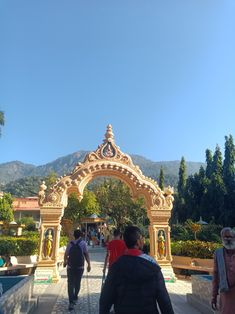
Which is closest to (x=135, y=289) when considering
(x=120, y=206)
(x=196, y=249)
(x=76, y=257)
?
(x=76, y=257)

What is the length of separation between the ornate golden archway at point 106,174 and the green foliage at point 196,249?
217 centimetres

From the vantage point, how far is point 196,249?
46.3 ft

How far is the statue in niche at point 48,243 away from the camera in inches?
468

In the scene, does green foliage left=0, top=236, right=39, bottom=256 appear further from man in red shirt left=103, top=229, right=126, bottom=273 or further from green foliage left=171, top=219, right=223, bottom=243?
man in red shirt left=103, top=229, right=126, bottom=273

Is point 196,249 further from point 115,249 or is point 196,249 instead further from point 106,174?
point 115,249

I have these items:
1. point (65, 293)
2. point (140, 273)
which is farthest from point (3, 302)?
point (65, 293)

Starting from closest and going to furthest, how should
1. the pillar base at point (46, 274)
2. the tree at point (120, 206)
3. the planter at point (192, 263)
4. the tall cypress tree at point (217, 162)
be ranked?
the pillar base at point (46, 274)
the planter at point (192, 263)
the tall cypress tree at point (217, 162)
the tree at point (120, 206)

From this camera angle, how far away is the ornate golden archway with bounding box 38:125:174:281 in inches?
476

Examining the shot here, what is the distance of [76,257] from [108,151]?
6149 millimetres

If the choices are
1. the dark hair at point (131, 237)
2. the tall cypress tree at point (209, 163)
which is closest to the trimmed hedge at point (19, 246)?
the dark hair at point (131, 237)

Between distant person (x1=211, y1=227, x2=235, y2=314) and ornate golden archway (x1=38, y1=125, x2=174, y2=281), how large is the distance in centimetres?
840

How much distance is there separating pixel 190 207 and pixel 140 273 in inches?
1107

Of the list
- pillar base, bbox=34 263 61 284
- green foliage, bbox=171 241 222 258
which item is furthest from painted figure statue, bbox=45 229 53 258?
green foliage, bbox=171 241 222 258

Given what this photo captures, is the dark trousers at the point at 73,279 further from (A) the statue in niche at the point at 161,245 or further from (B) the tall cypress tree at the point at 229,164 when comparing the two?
(B) the tall cypress tree at the point at 229,164
